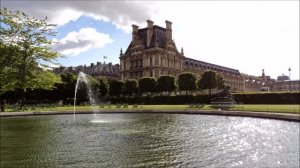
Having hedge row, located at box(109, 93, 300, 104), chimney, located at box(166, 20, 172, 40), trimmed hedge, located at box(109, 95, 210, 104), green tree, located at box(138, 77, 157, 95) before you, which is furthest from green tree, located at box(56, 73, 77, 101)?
chimney, located at box(166, 20, 172, 40)

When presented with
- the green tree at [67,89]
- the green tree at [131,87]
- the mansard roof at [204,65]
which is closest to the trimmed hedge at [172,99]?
the green tree at [131,87]

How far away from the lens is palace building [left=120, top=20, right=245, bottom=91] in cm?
10531

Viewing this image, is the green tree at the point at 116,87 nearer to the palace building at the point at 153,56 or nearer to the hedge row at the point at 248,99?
the hedge row at the point at 248,99

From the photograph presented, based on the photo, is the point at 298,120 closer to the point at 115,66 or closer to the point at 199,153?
the point at 199,153

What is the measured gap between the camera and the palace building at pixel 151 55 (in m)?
105

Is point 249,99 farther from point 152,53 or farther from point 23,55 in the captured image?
point 152,53

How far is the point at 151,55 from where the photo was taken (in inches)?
4158

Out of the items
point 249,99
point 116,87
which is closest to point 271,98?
point 249,99

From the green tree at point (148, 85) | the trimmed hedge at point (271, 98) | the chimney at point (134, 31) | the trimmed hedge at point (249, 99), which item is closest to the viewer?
the trimmed hedge at point (271, 98)

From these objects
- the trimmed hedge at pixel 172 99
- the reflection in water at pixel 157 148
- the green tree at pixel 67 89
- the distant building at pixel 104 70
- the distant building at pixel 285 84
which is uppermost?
the distant building at pixel 104 70

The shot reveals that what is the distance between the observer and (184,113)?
1474 inches

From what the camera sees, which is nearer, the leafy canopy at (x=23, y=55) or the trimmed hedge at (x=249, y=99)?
the leafy canopy at (x=23, y=55)

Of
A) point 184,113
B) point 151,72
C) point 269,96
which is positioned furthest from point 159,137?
point 151,72

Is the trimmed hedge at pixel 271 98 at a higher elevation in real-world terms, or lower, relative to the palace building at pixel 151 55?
lower
